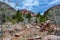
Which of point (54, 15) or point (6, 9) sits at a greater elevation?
point (6, 9)

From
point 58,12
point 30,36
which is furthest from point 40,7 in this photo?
point 30,36

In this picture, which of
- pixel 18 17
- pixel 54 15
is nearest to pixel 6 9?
pixel 18 17

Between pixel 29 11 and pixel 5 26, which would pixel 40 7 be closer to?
pixel 29 11

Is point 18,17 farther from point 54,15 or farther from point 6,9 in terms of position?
point 54,15

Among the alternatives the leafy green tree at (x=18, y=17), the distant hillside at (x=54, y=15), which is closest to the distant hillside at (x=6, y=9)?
the leafy green tree at (x=18, y=17)

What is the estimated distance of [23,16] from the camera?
478cm

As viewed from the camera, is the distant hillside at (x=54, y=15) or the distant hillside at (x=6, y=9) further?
the distant hillside at (x=6, y=9)

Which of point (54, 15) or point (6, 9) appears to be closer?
point (54, 15)

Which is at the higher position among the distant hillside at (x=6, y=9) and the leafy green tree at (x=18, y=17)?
the distant hillside at (x=6, y=9)

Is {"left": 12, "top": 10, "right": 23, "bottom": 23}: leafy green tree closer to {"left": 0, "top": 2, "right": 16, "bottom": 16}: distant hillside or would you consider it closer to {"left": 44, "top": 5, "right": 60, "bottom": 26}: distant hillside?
{"left": 0, "top": 2, "right": 16, "bottom": 16}: distant hillside

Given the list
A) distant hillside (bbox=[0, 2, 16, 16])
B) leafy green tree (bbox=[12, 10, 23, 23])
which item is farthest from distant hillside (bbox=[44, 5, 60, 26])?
distant hillside (bbox=[0, 2, 16, 16])

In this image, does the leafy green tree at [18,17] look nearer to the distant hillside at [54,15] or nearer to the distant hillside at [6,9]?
the distant hillside at [6,9]

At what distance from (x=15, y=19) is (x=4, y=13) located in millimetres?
345

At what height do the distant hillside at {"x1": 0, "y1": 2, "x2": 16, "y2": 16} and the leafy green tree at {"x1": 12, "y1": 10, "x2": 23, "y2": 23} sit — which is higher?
the distant hillside at {"x1": 0, "y1": 2, "x2": 16, "y2": 16}
